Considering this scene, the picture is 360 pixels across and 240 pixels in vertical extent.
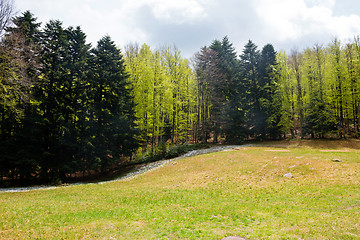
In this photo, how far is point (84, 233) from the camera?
687 cm

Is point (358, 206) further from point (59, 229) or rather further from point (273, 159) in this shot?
point (59, 229)

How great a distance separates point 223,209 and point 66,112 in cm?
2323

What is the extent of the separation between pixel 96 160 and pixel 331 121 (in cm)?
3467

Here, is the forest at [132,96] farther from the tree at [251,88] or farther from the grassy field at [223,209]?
the grassy field at [223,209]

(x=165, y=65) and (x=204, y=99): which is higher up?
(x=165, y=65)

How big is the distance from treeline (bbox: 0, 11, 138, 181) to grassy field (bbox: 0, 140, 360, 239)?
12.2 metres

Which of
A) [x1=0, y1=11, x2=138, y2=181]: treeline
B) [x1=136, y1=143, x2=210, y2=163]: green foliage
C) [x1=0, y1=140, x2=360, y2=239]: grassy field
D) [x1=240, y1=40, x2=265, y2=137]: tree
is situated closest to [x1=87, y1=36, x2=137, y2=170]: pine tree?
[x1=0, y1=11, x2=138, y2=181]: treeline

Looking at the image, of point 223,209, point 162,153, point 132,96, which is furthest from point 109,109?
point 223,209

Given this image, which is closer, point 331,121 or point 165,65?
point 331,121

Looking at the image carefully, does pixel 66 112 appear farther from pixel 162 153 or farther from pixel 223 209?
pixel 223 209

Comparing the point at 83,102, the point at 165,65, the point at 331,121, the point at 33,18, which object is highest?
the point at 33,18

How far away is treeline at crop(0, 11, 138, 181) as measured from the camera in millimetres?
21906

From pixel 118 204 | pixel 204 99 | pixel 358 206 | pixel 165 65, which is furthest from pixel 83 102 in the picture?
pixel 358 206

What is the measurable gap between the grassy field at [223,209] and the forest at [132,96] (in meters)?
10.9
